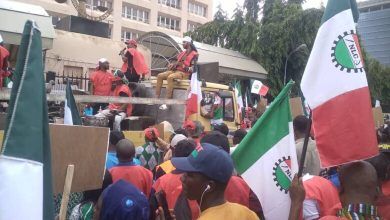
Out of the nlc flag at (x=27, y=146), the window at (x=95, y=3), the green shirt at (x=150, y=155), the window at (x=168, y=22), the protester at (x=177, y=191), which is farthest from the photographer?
the window at (x=168, y=22)

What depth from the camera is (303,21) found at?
24641mm

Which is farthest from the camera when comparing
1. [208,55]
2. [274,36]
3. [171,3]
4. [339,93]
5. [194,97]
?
[171,3]

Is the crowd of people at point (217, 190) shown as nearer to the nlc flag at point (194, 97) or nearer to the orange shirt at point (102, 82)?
the nlc flag at point (194, 97)

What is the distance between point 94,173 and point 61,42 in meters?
Result: 9.51

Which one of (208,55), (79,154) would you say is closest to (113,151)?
(79,154)

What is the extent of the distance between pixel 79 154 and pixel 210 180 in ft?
3.87

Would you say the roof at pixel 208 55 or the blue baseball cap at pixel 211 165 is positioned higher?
the roof at pixel 208 55

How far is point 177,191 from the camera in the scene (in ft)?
11.5

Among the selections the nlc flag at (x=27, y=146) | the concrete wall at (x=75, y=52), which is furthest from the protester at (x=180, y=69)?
the nlc flag at (x=27, y=146)

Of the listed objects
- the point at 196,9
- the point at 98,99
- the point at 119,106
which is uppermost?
the point at 196,9

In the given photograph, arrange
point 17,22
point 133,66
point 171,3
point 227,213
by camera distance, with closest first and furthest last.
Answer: point 227,213 < point 133,66 < point 17,22 < point 171,3

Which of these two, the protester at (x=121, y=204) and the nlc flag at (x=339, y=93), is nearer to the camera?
the nlc flag at (x=339, y=93)

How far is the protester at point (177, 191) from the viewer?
3.15m

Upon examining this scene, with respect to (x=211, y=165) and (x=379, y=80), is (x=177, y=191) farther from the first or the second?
(x=379, y=80)
